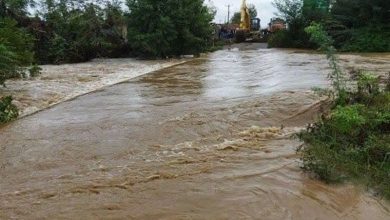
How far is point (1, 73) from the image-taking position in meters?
9.95

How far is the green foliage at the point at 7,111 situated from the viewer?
7250 mm

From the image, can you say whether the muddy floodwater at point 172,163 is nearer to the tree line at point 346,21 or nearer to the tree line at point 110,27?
the tree line at point 110,27

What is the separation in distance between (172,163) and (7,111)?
3867 mm

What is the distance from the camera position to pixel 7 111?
292 inches

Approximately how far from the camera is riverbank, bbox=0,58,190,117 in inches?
356

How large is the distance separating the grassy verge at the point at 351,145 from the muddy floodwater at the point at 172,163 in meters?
0.15

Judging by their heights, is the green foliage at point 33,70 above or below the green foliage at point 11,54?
below

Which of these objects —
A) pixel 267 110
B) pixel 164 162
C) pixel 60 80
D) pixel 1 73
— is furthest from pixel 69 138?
pixel 60 80

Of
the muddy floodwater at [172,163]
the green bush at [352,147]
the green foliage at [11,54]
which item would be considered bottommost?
the muddy floodwater at [172,163]

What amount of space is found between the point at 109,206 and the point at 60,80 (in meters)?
8.90

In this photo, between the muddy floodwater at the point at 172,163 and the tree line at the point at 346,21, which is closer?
the muddy floodwater at the point at 172,163

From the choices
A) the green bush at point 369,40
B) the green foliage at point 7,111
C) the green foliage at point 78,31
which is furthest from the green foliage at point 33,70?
the green bush at point 369,40

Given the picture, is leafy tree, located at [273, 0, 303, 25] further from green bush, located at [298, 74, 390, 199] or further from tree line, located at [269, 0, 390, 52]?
green bush, located at [298, 74, 390, 199]

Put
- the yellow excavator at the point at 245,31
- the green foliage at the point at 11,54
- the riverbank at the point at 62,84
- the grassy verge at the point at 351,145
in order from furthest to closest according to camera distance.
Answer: the yellow excavator at the point at 245,31 → the green foliage at the point at 11,54 → the riverbank at the point at 62,84 → the grassy verge at the point at 351,145
